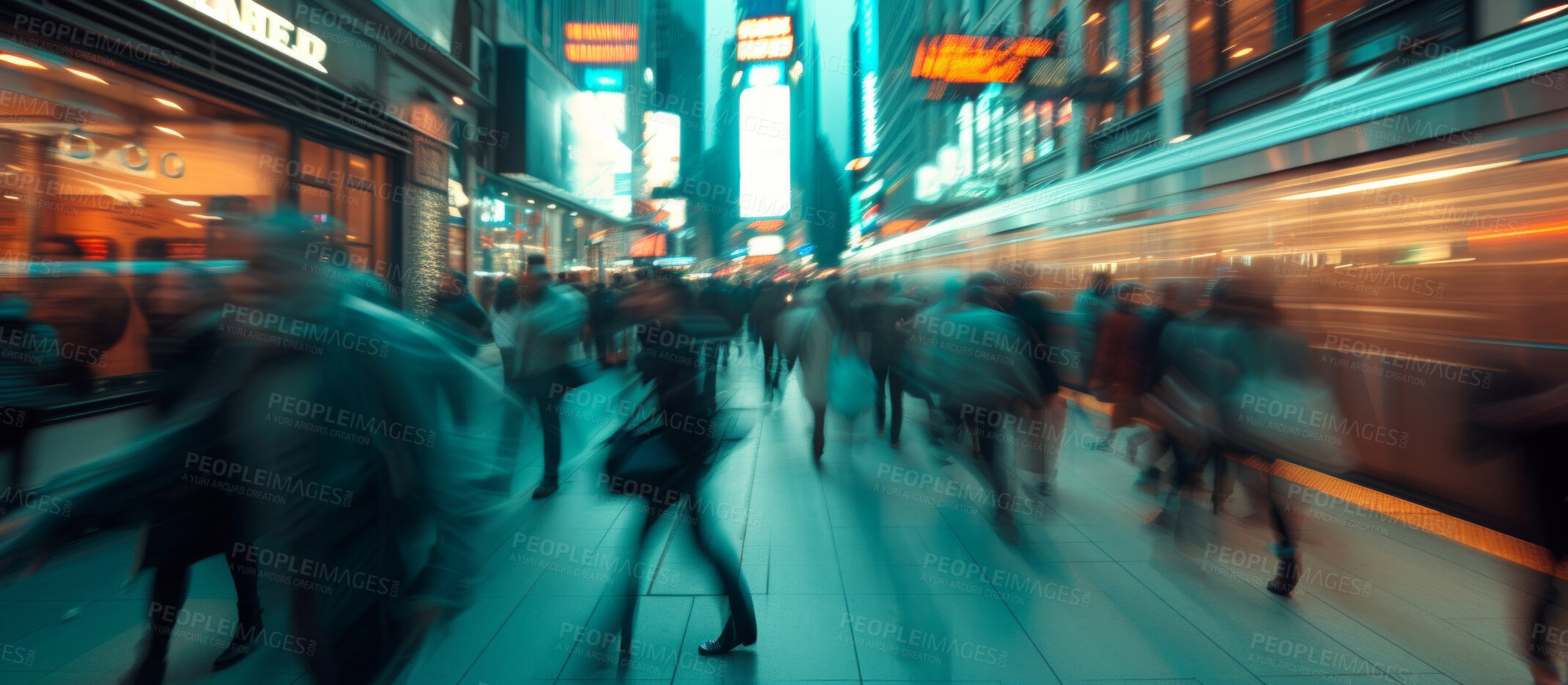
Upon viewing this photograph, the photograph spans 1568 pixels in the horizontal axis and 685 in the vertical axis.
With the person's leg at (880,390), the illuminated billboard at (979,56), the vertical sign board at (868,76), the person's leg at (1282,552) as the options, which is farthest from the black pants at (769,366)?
the vertical sign board at (868,76)

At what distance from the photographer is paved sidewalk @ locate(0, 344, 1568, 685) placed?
3580 millimetres

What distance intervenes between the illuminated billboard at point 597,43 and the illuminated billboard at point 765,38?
7146 centimetres

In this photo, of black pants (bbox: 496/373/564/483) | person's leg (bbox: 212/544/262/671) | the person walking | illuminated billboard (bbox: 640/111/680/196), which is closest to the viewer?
person's leg (bbox: 212/544/262/671)

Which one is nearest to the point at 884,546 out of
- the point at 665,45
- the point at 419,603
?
the point at 419,603

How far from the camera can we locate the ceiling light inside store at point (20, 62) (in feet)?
23.3

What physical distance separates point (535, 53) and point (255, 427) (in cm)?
2251

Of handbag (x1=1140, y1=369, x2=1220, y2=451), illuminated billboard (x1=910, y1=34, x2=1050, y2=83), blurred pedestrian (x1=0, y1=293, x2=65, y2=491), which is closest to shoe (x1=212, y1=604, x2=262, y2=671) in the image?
blurred pedestrian (x1=0, y1=293, x2=65, y2=491)

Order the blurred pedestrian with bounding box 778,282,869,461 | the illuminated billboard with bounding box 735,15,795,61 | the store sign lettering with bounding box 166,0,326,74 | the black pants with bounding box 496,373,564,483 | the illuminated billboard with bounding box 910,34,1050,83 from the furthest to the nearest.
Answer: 1. the illuminated billboard with bounding box 735,15,795,61
2. the illuminated billboard with bounding box 910,34,1050,83
3. the store sign lettering with bounding box 166,0,326,74
4. the blurred pedestrian with bounding box 778,282,869,461
5. the black pants with bounding box 496,373,564,483

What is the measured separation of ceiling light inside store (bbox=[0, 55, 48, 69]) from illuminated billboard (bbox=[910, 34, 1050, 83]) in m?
19.9

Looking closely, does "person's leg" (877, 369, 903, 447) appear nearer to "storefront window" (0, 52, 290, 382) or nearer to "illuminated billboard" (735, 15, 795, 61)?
"storefront window" (0, 52, 290, 382)

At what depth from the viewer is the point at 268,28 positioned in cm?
999

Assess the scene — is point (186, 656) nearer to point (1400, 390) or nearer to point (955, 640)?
point (955, 640)

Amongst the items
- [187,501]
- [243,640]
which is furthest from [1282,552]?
[243,640]

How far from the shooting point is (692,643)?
12.7ft
